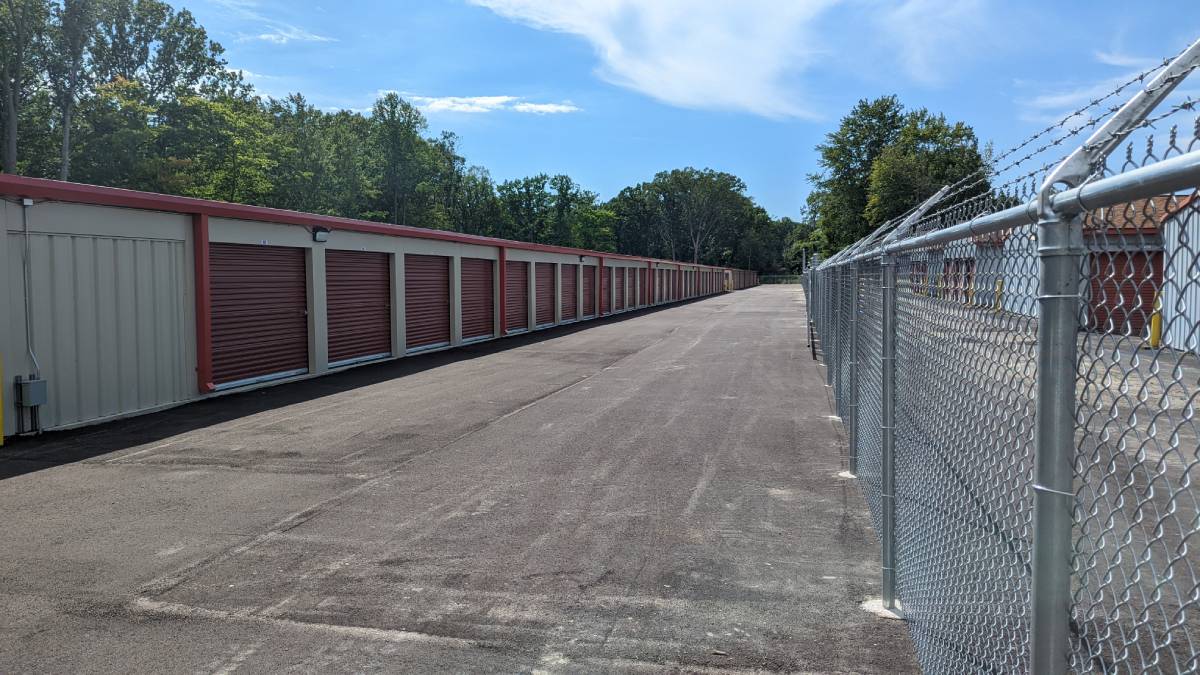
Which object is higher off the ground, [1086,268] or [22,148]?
[22,148]

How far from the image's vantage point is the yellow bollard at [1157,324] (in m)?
1.39

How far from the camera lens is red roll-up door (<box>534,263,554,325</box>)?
1116 inches

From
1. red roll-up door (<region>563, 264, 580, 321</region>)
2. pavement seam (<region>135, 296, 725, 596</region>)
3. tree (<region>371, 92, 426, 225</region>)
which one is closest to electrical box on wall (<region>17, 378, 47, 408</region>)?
pavement seam (<region>135, 296, 725, 596</region>)

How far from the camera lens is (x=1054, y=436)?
1.80 m

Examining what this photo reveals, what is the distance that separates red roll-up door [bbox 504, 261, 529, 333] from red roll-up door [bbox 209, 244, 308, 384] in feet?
33.9

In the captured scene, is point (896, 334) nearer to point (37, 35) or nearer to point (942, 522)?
point (942, 522)

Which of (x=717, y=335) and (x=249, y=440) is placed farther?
(x=717, y=335)

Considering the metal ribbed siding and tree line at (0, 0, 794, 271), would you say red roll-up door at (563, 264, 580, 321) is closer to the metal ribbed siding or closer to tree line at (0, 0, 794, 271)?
the metal ribbed siding

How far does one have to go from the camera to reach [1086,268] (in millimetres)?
1722

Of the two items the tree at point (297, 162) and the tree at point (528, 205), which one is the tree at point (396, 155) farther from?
the tree at point (528, 205)

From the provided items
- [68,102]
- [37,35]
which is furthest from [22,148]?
[37,35]

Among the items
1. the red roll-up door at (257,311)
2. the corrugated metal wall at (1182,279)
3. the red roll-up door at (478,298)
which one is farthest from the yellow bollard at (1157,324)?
the red roll-up door at (478,298)

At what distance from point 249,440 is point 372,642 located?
5907 mm

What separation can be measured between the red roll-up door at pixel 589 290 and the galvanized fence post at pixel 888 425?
29785mm
